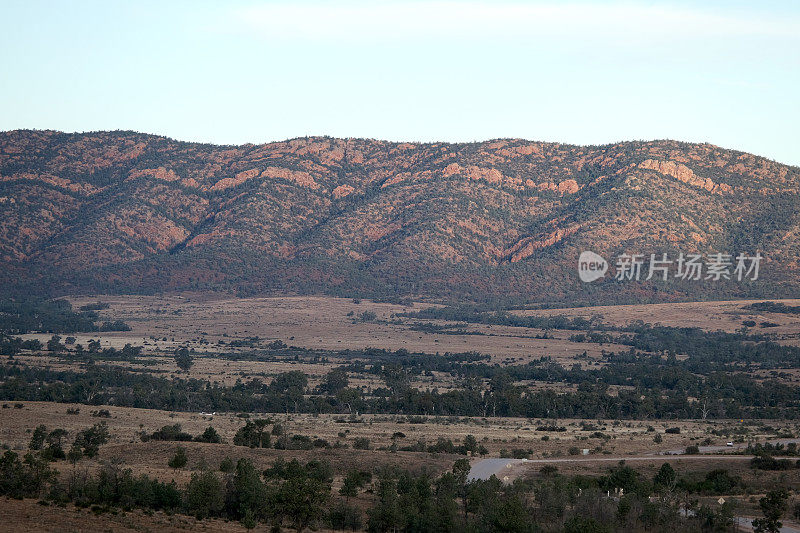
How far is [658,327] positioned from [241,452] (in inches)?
3432

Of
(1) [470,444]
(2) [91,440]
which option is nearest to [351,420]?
(1) [470,444]

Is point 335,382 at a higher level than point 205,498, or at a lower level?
lower

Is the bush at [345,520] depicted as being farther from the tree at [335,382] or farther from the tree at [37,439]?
the tree at [335,382]

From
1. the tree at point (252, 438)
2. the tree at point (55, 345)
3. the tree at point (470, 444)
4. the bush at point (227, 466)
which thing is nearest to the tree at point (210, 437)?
the tree at point (252, 438)

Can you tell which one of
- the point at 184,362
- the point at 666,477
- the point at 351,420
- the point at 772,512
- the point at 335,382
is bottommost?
the point at 184,362

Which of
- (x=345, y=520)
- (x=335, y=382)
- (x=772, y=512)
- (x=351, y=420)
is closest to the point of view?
(x=345, y=520)

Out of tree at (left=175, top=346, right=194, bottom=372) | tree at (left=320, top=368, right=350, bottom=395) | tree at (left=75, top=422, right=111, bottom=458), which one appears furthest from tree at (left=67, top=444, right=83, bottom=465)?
tree at (left=175, top=346, right=194, bottom=372)

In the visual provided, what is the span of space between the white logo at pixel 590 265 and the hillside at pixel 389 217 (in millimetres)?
1019

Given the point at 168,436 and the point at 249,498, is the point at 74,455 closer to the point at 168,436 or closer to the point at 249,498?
the point at 168,436

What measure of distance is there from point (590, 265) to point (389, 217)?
119 ft

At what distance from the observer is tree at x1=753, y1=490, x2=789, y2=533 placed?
2980cm

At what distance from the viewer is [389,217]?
167 m

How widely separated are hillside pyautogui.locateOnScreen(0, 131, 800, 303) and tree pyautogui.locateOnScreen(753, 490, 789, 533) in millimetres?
110902

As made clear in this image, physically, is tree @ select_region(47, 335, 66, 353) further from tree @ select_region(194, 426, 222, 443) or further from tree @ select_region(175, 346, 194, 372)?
tree @ select_region(194, 426, 222, 443)
